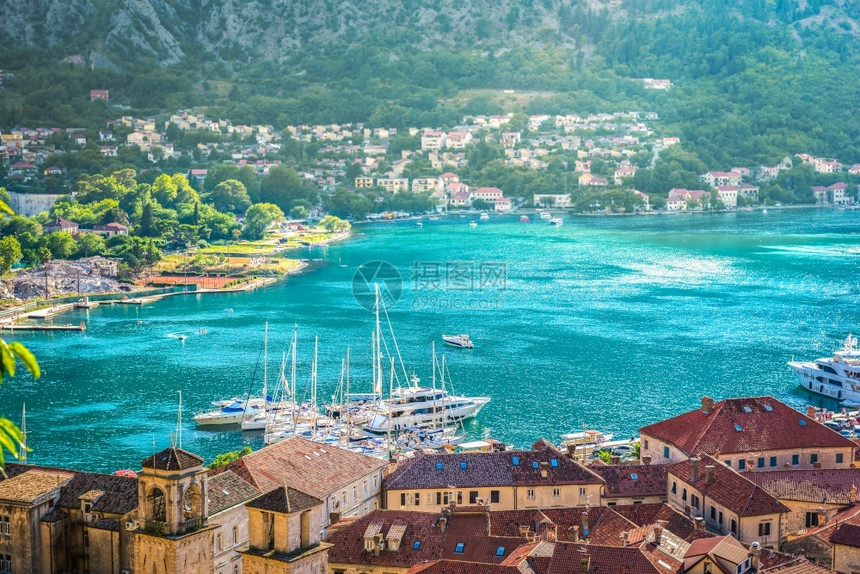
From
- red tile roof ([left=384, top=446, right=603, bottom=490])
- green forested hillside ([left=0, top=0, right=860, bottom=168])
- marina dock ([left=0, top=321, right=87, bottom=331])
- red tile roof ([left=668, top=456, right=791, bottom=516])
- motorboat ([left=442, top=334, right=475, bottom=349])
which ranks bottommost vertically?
marina dock ([left=0, top=321, right=87, bottom=331])

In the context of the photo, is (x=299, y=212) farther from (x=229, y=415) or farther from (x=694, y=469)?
(x=694, y=469)

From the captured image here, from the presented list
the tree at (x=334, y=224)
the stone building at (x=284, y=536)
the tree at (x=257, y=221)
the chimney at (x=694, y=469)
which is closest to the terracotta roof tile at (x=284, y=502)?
the stone building at (x=284, y=536)

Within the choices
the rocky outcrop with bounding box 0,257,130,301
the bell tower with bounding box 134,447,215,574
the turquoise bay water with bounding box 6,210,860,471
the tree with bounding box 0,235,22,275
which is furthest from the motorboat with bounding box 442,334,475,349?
the bell tower with bounding box 134,447,215,574

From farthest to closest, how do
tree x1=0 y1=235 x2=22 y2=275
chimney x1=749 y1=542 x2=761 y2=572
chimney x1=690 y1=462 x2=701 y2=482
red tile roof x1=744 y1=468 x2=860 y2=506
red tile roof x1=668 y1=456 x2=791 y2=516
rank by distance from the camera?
tree x1=0 y1=235 x2=22 y2=275
chimney x1=690 y1=462 x2=701 y2=482
red tile roof x1=744 y1=468 x2=860 y2=506
red tile roof x1=668 y1=456 x2=791 y2=516
chimney x1=749 y1=542 x2=761 y2=572

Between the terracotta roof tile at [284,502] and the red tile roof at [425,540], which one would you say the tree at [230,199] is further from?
the terracotta roof tile at [284,502]

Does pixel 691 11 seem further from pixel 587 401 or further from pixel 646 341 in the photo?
pixel 587 401

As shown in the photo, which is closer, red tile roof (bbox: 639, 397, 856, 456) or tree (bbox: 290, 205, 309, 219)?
red tile roof (bbox: 639, 397, 856, 456)

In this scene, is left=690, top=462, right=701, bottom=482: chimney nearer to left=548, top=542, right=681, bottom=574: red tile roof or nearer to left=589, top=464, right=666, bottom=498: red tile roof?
left=589, top=464, right=666, bottom=498: red tile roof

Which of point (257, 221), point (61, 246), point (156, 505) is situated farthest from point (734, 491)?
point (257, 221)
